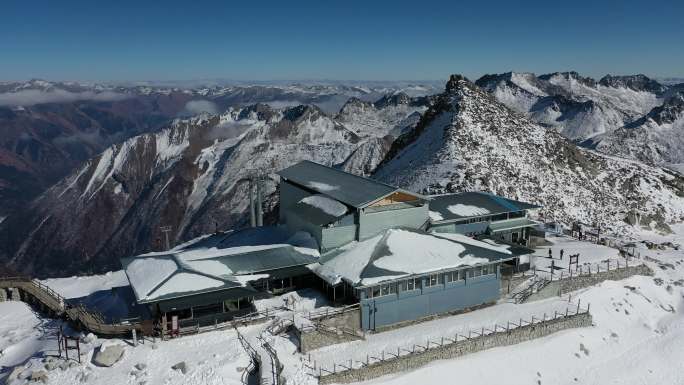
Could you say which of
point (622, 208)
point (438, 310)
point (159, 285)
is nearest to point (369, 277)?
point (438, 310)

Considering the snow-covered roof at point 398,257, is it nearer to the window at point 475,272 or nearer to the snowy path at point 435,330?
the window at point 475,272

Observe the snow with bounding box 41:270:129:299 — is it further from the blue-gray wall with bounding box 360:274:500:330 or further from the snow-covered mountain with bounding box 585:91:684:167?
the snow-covered mountain with bounding box 585:91:684:167

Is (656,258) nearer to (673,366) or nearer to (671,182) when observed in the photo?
(673,366)

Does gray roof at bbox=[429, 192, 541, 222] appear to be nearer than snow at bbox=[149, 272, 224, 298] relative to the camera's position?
No

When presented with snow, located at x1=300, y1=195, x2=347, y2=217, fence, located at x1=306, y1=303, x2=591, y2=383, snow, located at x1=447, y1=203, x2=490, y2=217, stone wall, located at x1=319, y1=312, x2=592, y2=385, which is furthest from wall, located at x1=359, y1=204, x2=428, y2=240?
stone wall, located at x1=319, y1=312, x2=592, y2=385

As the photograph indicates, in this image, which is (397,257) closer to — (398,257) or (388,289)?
(398,257)

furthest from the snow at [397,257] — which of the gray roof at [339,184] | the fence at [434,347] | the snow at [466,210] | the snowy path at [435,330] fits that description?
the snow at [466,210]
